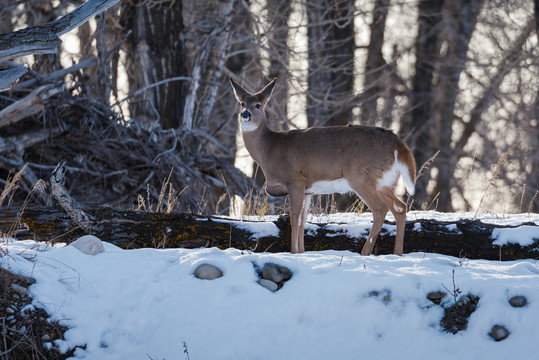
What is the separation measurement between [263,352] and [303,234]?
82.8 inches

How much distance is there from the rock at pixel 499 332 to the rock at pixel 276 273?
4.64 ft

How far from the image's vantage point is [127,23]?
1389 cm

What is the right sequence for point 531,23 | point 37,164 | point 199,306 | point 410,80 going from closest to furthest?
point 199,306 < point 37,164 < point 531,23 < point 410,80

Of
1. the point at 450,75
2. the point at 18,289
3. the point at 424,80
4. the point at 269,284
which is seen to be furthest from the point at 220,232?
the point at 424,80

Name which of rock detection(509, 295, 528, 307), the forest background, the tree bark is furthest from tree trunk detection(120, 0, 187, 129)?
rock detection(509, 295, 528, 307)

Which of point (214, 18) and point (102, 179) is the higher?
point (214, 18)

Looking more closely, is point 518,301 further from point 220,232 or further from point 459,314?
point 220,232

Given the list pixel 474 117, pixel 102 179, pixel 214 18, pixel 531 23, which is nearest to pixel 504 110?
pixel 474 117

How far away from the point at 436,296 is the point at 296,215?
1.89 metres

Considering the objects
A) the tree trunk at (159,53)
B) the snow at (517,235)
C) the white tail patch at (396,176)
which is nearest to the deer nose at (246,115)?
the white tail patch at (396,176)

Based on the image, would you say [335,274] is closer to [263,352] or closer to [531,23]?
[263,352]

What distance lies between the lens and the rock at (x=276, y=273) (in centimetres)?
560

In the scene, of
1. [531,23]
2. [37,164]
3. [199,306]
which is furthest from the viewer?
[531,23]

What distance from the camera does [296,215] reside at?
6.93m
